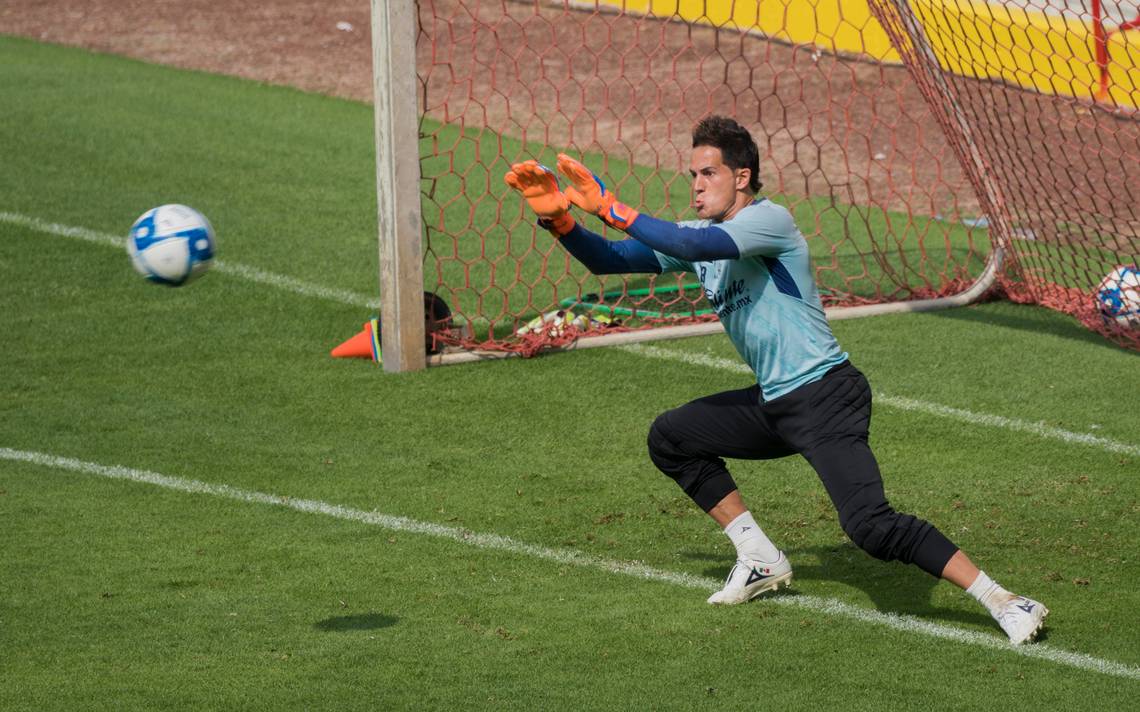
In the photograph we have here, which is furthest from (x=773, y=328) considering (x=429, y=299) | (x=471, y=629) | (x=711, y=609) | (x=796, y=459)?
(x=429, y=299)

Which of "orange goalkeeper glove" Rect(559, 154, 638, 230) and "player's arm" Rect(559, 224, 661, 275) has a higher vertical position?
"orange goalkeeper glove" Rect(559, 154, 638, 230)

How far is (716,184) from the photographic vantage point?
6.09 metres

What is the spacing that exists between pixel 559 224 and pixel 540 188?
215mm

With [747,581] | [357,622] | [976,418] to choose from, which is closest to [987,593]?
[747,581]

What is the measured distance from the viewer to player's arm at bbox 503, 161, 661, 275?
5.98 m

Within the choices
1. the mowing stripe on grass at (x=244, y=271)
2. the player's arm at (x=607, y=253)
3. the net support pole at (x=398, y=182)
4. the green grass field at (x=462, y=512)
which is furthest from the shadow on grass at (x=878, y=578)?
the mowing stripe on grass at (x=244, y=271)

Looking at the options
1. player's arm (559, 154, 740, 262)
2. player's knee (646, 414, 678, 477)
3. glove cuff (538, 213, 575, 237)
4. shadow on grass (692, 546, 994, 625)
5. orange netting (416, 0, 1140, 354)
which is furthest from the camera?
orange netting (416, 0, 1140, 354)

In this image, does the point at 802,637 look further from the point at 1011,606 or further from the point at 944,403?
the point at 944,403

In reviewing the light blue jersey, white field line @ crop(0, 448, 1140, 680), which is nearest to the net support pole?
white field line @ crop(0, 448, 1140, 680)

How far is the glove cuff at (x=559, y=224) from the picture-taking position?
20.2ft

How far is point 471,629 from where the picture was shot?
6.05 m

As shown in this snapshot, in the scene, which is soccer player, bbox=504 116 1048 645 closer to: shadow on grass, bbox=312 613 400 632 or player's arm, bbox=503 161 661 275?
player's arm, bbox=503 161 661 275

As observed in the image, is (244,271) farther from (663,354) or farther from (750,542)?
(750,542)

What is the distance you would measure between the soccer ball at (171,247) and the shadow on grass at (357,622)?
1.47 m
